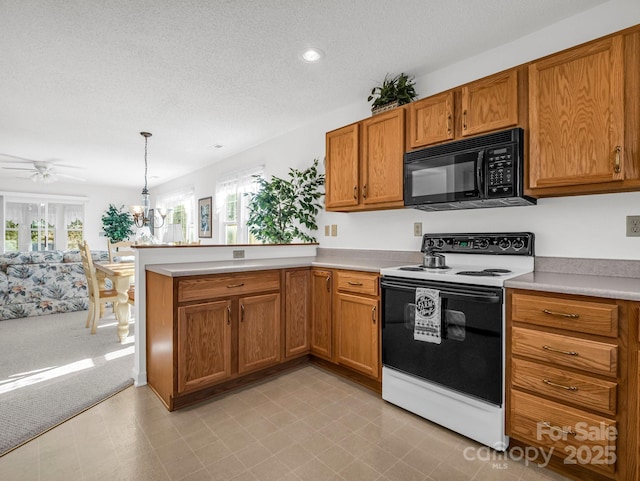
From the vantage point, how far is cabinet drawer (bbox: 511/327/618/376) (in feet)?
4.58

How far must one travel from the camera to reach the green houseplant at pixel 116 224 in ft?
27.4

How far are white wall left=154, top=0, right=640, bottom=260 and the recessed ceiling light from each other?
874mm

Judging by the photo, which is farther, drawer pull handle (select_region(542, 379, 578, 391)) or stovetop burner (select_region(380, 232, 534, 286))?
stovetop burner (select_region(380, 232, 534, 286))

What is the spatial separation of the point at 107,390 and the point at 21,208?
7.65 meters

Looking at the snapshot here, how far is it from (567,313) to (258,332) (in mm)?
1965

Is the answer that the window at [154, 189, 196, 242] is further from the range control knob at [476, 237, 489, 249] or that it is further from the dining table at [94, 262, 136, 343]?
the range control knob at [476, 237, 489, 249]

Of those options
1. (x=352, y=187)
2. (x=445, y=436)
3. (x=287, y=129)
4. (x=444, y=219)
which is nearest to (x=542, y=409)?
(x=445, y=436)

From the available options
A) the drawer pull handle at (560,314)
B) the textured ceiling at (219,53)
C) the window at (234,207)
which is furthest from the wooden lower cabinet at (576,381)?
the window at (234,207)

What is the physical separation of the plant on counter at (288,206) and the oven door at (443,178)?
53.3 inches

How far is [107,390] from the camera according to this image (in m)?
2.43

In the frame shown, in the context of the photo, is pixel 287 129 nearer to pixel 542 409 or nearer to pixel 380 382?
pixel 380 382

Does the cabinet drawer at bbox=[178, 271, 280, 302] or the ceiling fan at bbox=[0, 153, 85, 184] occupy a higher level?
the ceiling fan at bbox=[0, 153, 85, 184]

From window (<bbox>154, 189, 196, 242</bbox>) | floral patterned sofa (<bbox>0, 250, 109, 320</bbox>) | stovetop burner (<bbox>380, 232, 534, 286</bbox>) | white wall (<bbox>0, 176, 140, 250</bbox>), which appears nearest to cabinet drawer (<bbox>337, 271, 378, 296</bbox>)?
stovetop burner (<bbox>380, 232, 534, 286</bbox>)

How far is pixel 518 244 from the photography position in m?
2.13
